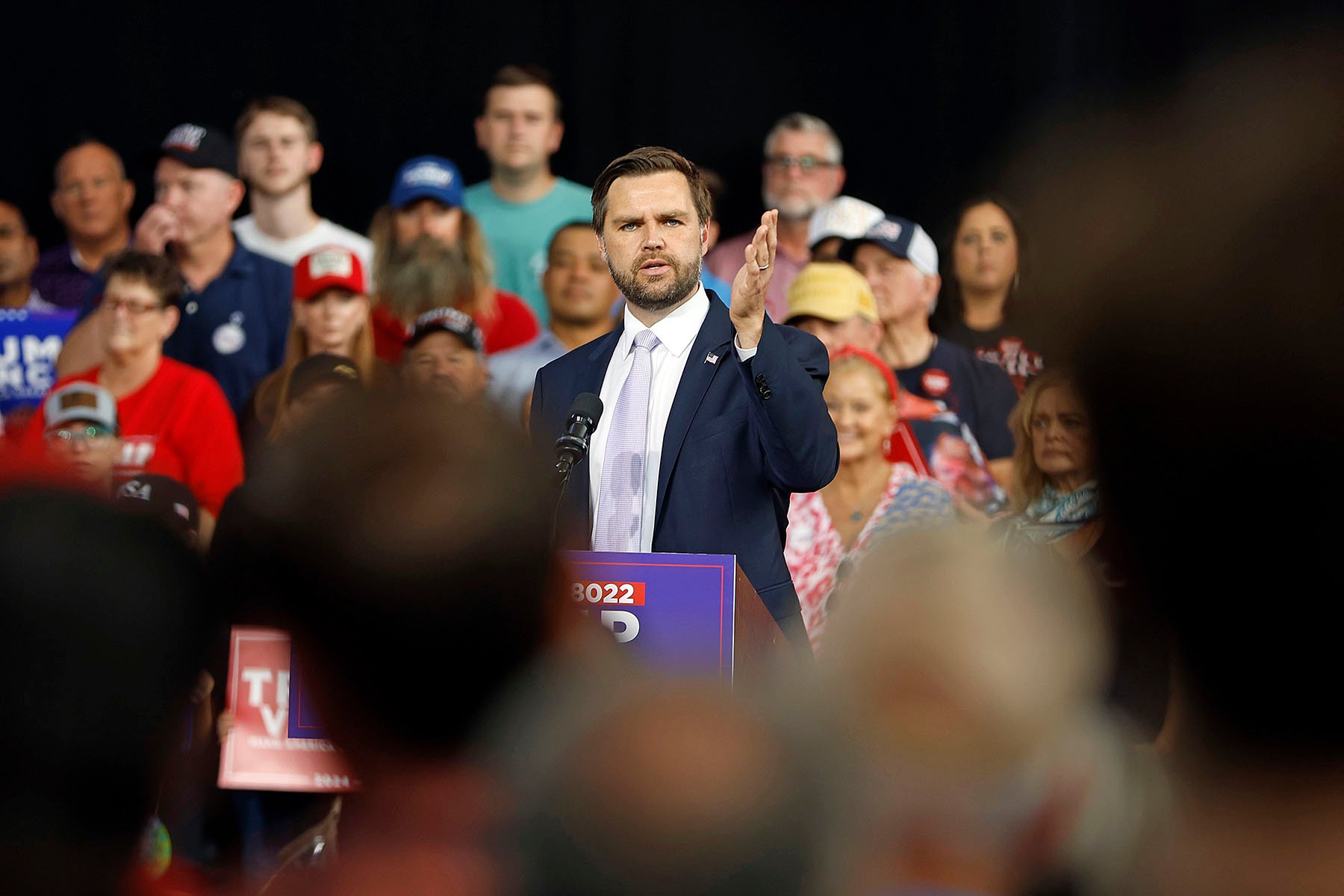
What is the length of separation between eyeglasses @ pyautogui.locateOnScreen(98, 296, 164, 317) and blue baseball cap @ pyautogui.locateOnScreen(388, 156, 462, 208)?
3.59ft

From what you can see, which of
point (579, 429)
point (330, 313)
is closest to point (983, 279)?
point (330, 313)

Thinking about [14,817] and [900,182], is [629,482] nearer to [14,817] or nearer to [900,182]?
[14,817]

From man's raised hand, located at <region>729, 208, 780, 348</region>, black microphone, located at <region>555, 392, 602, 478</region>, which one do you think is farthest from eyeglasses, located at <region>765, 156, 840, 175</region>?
black microphone, located at <region>555, 392, 602, 478</region>

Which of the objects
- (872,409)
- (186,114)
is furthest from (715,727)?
(186,114)

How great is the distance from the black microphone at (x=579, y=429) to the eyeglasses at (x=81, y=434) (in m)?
2.81

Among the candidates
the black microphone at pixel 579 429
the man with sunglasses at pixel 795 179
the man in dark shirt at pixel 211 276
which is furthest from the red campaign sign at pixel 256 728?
the man with sunglasses at pixel 795 179

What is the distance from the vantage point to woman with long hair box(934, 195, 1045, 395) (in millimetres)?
5566

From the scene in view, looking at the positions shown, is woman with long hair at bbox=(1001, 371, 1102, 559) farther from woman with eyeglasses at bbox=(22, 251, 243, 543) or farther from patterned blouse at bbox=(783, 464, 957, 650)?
woman with eyeglasses at bbox=(22, 251, 243, 543)

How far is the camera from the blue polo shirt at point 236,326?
18.5 feet

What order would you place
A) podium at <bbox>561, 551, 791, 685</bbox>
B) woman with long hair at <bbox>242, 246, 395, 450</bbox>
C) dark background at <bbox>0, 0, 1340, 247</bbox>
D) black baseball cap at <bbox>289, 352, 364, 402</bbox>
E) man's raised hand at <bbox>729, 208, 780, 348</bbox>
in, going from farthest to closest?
dark background at <bbox>0, 0, 1340, 247</bbox>
woman with long hair at <bbox>242, 246, 395, 450</bbox>
black baseball cap at <bbox>289, 352, 364, 402</bbox>
man's raised hand at <bbox>729, 208, 780, 348</bbox>
podium at <bbox>561, 551, 791, 685</bbox>

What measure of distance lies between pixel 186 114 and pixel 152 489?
2909 millimetres

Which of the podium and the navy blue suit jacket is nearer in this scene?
the podium

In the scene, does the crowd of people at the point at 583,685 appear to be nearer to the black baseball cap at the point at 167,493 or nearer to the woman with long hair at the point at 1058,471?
the woman with long hair at the point at 1058,471

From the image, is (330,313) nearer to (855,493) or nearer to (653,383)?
(855,493)
